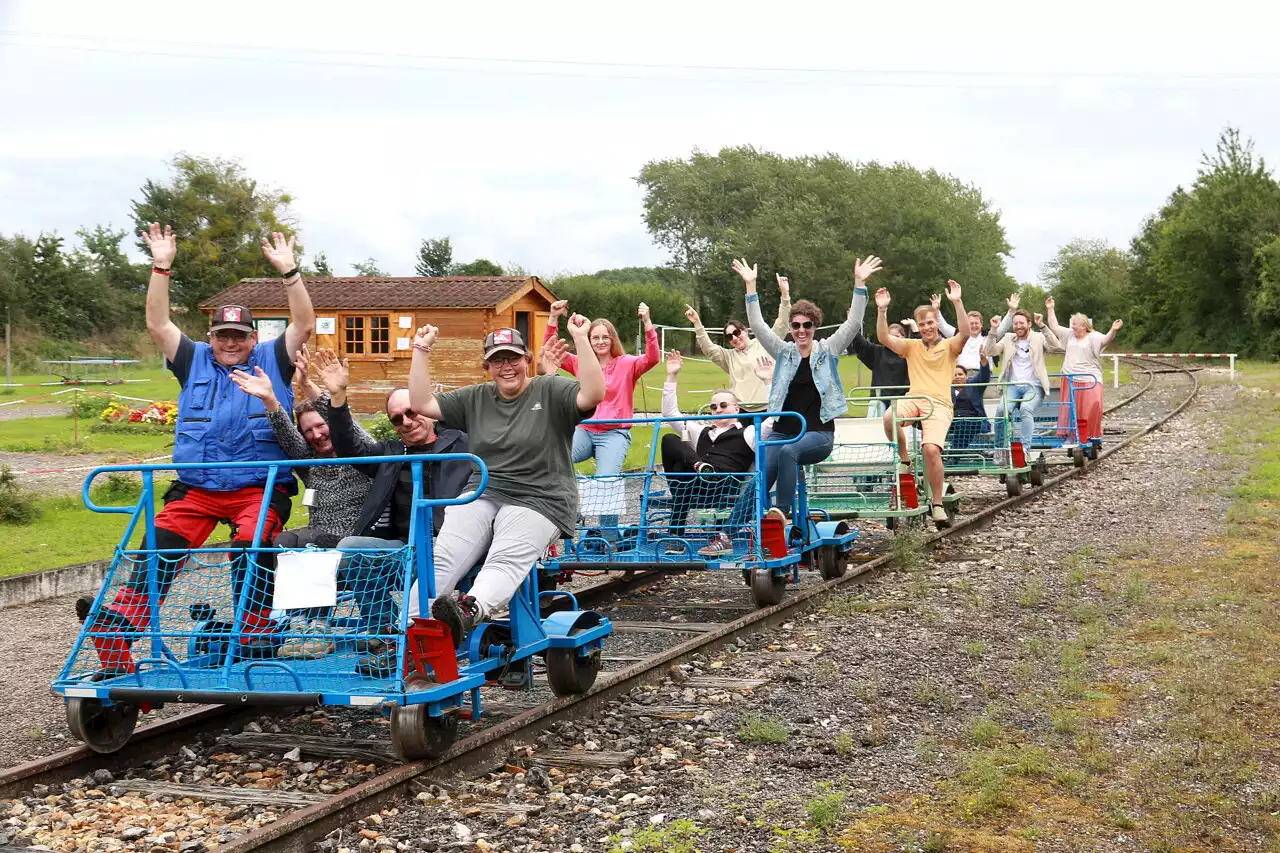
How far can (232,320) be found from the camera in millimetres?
7234

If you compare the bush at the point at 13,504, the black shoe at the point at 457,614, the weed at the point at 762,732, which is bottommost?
the weed at the point at 762,732

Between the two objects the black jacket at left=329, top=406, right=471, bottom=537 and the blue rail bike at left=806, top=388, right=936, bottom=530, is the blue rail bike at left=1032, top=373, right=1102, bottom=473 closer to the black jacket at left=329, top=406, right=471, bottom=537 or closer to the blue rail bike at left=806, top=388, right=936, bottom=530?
the blue rail bike at left=806, top=388, right=936, bottom=530

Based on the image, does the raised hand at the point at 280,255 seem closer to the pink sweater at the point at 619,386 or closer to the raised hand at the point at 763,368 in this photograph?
the pink sweater at the point at 619,386

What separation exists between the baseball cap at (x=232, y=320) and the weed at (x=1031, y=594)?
579cm

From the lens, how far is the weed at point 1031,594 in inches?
403

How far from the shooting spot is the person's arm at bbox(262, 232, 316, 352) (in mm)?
7129

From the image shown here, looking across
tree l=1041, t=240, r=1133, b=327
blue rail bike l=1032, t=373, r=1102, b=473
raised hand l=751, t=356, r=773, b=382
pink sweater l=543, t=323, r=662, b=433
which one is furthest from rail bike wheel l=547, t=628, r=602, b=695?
tree l=1041, t=240, r=1133, b=327

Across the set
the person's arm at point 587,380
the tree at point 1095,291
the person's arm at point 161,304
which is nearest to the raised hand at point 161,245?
the person's arm at point 161,304

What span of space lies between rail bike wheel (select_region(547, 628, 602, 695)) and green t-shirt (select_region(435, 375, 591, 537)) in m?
0.60

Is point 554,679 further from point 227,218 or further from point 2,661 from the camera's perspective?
point 227,218

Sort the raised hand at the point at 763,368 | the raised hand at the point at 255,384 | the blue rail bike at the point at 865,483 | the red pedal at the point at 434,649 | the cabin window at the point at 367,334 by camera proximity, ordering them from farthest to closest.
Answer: the cabin window at the point at 367,334
the raised hand at the point at 763,368
the blue rail bike at the point at 865,483
the raised hand at the point at 255,384
the red pedal at the point at 434,649

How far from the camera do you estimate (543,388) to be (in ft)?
23.9

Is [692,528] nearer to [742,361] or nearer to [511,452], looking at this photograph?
[511,452]

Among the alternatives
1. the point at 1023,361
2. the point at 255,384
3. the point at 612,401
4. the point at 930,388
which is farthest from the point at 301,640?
the point at 1023,361
